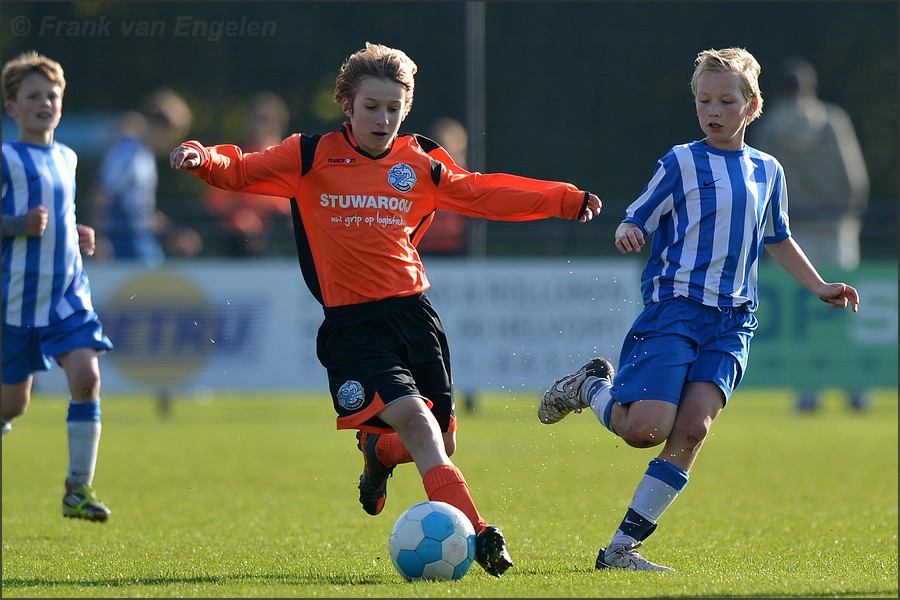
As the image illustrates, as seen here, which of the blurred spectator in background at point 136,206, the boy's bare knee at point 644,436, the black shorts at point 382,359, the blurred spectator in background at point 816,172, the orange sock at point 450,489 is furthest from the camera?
the blurred spectator in background at point 816,172

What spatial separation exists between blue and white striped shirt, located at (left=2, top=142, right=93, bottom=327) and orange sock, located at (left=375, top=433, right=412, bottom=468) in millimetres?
1520

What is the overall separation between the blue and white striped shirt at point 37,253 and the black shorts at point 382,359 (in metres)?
1.48

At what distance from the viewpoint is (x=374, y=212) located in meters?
4.98

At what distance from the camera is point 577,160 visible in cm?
1557

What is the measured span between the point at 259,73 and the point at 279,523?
10380 millimetres

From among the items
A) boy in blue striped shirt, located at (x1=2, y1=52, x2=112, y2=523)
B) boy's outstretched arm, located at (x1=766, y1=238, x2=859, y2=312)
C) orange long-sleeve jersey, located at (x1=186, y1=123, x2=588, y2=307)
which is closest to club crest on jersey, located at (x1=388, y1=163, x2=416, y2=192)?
orange long-sleeve jersey, located at (x1=186, y1=123, x2=588, y2=307)

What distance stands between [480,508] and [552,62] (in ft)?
32.6

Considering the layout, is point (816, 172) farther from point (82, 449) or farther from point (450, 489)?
point (450, 489)

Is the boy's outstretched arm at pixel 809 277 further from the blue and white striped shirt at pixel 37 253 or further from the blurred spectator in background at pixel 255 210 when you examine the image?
the blurred spectator in background at pixel 255 210

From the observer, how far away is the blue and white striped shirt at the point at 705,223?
4.83 m

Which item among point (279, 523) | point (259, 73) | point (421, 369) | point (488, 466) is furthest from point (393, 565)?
point (259, 73)

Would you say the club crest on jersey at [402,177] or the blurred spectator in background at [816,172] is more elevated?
the blurred spectator in background at [816,172]

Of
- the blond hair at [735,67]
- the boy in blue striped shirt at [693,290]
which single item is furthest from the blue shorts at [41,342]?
the blond hair at [735,67]

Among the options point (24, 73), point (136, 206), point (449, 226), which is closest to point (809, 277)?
point (24, 73)
